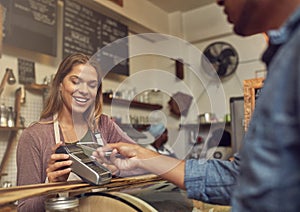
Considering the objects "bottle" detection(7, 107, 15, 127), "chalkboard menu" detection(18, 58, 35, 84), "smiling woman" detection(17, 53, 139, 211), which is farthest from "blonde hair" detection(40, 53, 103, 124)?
"chalkboard menu" detection(18, 58, 35, 84)

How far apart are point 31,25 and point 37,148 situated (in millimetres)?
1452

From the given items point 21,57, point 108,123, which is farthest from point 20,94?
point 108,123

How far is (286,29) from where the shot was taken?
379mm

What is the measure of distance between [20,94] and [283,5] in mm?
1900

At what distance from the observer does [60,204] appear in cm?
63

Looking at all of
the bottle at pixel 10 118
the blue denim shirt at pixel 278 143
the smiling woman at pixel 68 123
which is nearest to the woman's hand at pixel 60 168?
the smiling woman at pixel 68 123

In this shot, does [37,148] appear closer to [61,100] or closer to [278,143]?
[61,100]

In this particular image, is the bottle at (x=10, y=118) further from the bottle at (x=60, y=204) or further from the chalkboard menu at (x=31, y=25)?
the bottle at (x=60, y=204)

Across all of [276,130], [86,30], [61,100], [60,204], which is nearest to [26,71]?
[86,30]

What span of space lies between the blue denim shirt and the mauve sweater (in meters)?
0.59

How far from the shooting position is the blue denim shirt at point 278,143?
1.10ft

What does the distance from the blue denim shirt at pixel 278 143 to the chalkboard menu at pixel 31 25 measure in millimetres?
1903

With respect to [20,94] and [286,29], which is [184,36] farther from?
[286,29]

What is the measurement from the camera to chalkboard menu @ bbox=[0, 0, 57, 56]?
197cm
